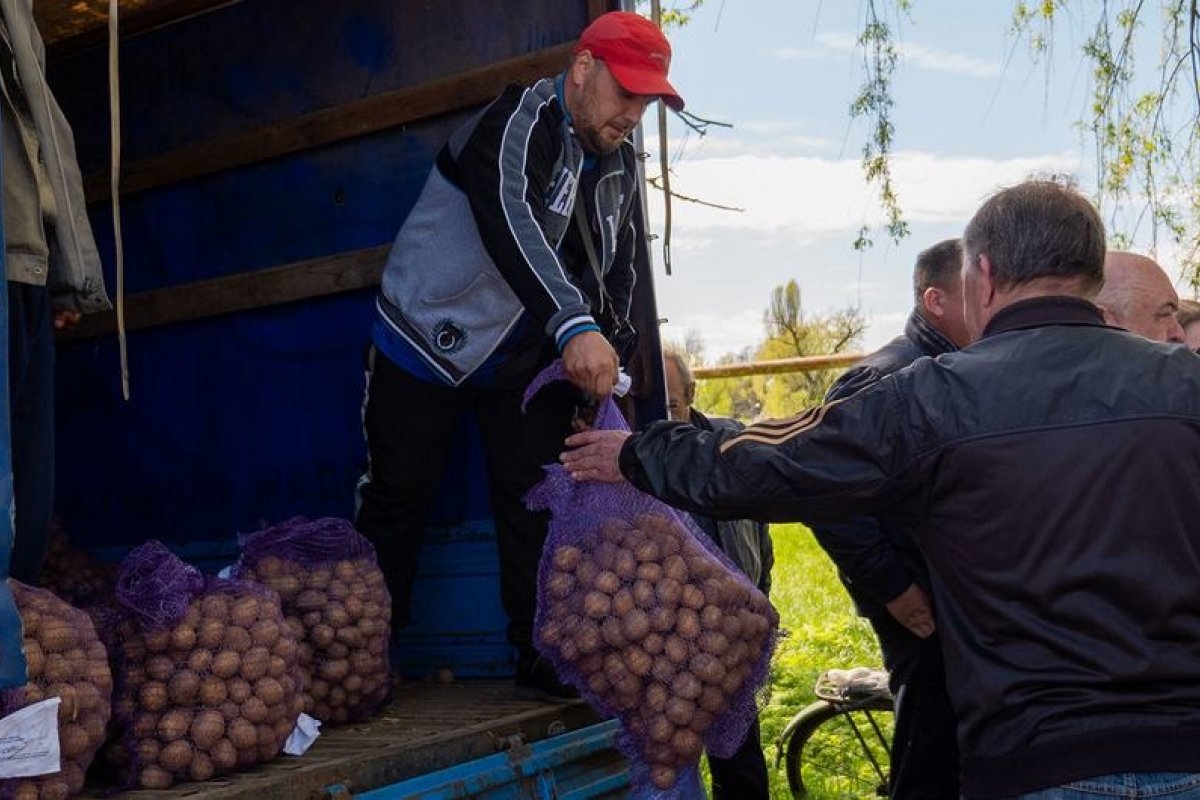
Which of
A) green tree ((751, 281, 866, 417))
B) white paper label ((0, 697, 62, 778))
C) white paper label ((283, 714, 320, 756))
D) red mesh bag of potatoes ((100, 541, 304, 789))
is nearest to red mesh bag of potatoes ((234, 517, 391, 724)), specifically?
white paper label ((283, 714, 320, 756))

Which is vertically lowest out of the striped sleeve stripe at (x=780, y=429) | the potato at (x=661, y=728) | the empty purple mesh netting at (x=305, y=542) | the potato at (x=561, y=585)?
the potato at (x=661, y=728)

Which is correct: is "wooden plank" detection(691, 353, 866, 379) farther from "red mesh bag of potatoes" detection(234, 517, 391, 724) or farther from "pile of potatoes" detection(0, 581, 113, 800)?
"pile of potatoes" detection(0, 581, 113, 800)

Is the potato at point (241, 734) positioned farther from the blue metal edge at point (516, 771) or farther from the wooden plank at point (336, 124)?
the wooden plank at point (336, 124)

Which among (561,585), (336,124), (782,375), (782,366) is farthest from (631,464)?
(782,375)

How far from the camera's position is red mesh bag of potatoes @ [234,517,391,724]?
3.54 meters

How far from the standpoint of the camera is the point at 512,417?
389cm

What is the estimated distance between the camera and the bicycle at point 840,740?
5.08 metres

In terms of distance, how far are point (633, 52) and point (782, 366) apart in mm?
4424

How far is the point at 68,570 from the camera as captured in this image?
4633 millimetres

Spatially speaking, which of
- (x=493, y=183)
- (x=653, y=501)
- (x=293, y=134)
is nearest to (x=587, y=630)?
(x=653, y=501)

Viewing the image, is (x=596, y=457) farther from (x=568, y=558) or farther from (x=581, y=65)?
(x=581, y=65)

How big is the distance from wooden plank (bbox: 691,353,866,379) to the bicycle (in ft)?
6.24

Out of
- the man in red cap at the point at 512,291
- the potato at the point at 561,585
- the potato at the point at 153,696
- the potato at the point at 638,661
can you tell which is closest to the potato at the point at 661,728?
the potato at the point at 638,661

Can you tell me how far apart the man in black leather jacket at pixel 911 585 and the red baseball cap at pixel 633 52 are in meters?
0.92
